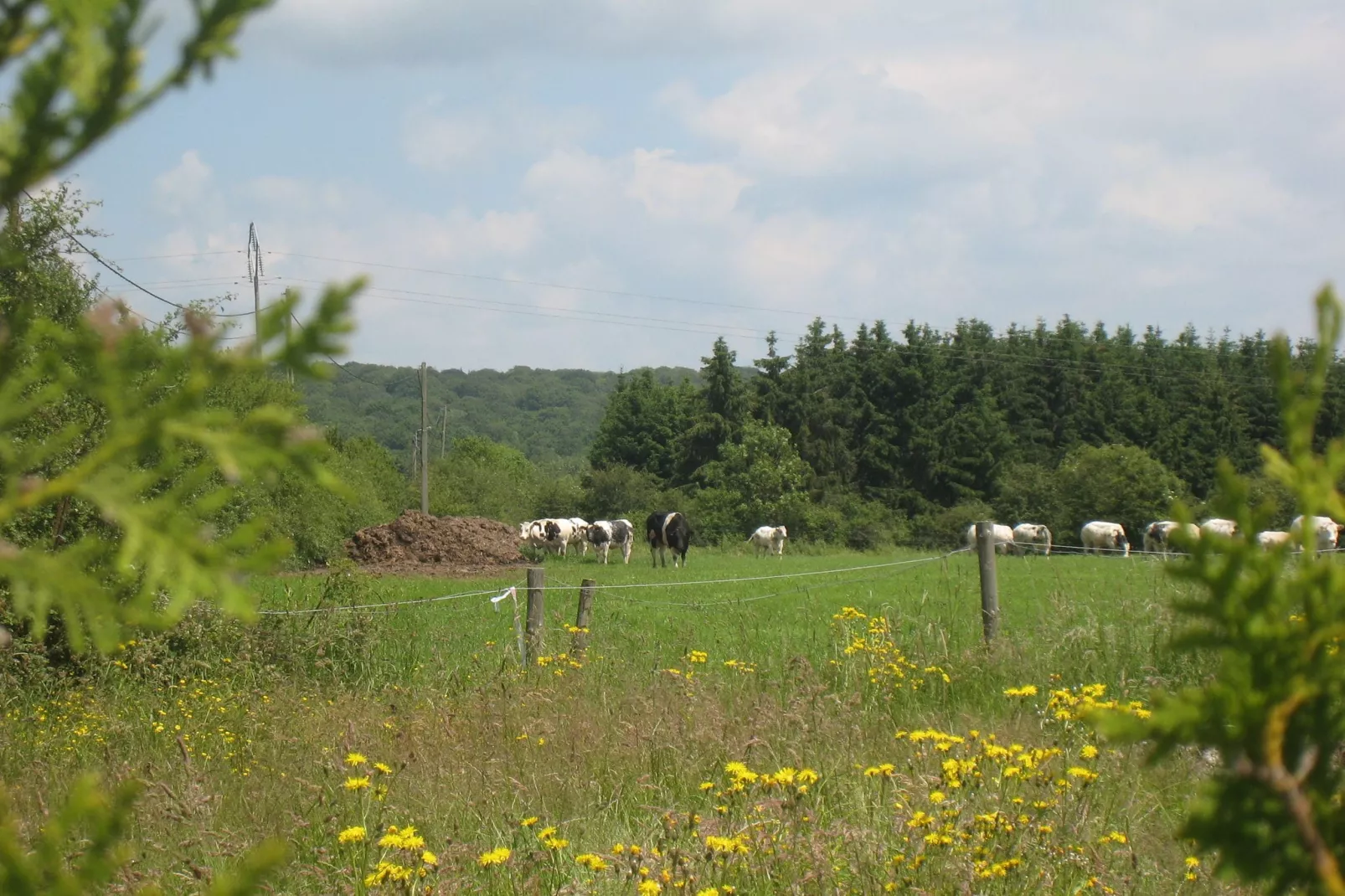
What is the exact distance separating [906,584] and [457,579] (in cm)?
1045

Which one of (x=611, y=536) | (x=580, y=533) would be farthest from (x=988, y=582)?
(x=580, y=533)

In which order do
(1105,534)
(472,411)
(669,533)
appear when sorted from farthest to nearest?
(472,411) < (1105,534) < (669,533)

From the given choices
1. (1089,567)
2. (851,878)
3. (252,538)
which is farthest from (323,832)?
(1089,567)

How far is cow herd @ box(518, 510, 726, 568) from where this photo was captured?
3725cm

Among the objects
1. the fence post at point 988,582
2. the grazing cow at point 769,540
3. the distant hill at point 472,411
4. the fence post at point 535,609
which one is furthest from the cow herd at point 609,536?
the distant hill at point 472,411

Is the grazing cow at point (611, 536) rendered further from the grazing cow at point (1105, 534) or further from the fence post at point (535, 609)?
the fence post at point (535, 609)

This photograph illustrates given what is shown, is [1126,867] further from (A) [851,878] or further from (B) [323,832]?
(B) [323,832]

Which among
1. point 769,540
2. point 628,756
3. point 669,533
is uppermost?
point 628,756

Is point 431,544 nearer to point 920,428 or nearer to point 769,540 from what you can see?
point 769,540

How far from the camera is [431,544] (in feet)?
111

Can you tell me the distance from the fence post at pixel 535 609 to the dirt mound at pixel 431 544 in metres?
22.3

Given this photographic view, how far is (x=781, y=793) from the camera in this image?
452 centimetres

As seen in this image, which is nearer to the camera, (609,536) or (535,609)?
(535,609)

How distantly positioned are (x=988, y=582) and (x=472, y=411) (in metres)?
170
